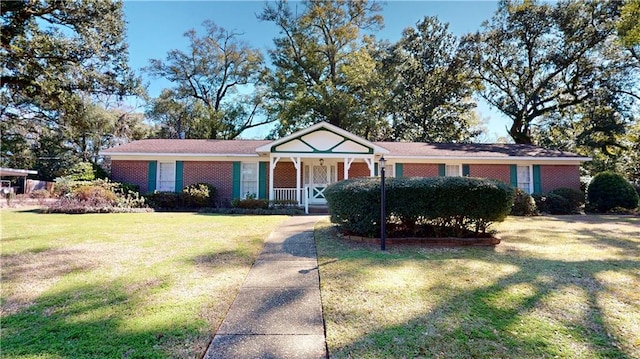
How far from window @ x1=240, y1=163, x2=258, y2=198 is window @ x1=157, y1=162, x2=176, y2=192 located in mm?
3541

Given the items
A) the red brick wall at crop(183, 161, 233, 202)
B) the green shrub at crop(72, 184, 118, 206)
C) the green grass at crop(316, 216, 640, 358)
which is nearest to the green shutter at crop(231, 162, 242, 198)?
the red brick wall at crop(183, 161, 233, 202)

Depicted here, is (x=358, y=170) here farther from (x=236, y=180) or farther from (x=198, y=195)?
(x=198, y=195)

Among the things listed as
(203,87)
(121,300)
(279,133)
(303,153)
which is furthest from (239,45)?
(121,300)

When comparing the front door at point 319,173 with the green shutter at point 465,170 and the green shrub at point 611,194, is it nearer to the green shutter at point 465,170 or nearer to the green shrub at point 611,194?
the green shutter at point 465,170

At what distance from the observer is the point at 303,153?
47.5 ft

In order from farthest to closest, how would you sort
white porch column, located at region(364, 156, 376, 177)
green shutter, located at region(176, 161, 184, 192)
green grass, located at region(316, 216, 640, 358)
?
green shutter, located at region(176, 161, 184, 192), white porch column, located at region(364, 156, 376, 177), green grass, located at region(316, 216, 640, 358)

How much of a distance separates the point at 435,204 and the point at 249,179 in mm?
11276

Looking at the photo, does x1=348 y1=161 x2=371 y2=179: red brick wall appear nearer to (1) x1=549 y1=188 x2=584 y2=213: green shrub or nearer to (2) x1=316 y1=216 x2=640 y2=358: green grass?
(1) x1=549 y1=188 x2=584 y2=213: green shrub

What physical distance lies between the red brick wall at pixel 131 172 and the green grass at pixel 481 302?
1300 cm

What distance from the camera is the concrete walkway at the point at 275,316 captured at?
2.80 meters

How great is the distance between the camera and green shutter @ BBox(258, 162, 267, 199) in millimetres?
16000

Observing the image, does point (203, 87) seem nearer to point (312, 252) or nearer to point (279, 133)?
point (279, 133)

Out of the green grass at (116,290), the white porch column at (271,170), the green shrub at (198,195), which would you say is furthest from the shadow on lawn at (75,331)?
the green shrub at (198,195)

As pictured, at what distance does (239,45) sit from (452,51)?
20.3m
